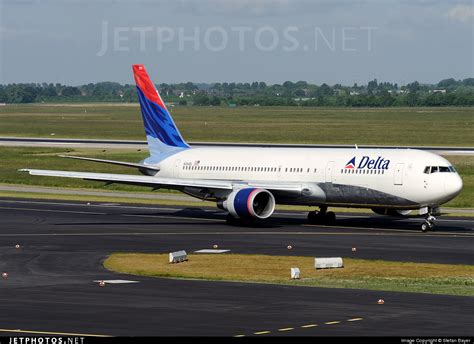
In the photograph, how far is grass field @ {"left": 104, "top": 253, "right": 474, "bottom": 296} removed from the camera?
42.6 m

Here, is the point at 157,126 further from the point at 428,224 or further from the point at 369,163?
the point at 428,224

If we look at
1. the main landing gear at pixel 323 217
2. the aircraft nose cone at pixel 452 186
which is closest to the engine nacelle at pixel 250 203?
the main landing gear at pixel 323 217

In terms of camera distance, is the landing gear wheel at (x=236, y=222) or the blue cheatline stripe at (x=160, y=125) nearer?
the landing gear wheel at (x=236, y=222)

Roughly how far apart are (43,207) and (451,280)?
4260 centimetres

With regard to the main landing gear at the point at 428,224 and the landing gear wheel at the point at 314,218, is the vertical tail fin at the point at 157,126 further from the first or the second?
the main landing gear at the point at 428,224

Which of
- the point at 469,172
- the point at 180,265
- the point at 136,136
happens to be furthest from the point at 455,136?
the point at 180,265

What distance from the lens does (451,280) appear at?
43.9 m

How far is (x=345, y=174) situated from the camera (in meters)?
66.4

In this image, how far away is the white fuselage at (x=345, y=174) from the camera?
64.0m

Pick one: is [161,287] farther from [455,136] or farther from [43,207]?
[455,136]

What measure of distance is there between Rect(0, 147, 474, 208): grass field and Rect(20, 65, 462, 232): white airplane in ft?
58.2

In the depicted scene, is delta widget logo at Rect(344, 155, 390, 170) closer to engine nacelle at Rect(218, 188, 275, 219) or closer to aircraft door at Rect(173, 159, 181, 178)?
engine nacelle at Rect(218, 188, 275, 219)

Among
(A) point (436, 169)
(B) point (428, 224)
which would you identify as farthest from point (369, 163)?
(B) point (428, 224)

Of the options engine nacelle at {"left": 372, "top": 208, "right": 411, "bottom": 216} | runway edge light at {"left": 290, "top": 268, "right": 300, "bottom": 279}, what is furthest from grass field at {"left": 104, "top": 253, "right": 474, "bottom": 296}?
engine nacelle at {"left": 372, "top": 208, "right": 411, "bottom": 216}
